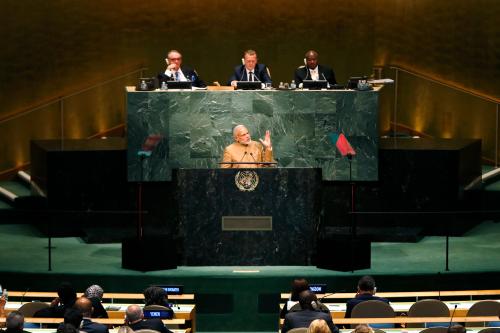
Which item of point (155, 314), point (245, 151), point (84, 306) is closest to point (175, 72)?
point (245, 151)

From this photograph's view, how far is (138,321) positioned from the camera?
38.6ft

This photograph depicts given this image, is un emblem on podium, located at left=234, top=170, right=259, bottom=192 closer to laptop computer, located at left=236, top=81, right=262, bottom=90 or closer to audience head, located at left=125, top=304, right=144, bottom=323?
laptop computer, located at left=236, top=81, right=262, bottom=90

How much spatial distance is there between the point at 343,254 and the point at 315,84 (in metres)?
2.71

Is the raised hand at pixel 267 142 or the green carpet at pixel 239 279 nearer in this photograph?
the green carpet at pixel 239 279

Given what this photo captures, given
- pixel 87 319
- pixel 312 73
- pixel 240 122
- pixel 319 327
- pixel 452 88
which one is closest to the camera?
pixel 319 327

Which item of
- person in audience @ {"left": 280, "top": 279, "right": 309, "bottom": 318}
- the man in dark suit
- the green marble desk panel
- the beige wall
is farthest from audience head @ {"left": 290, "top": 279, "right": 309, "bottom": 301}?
the beige wall

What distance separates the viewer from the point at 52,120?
2048 centimetres

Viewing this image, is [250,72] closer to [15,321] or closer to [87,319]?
[87,319]

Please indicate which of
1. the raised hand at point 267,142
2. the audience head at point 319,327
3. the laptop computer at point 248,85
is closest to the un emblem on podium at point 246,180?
the raised hand at point 267,142

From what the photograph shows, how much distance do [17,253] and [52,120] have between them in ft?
13.8

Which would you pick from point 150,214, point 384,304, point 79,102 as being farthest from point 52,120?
point 384,304

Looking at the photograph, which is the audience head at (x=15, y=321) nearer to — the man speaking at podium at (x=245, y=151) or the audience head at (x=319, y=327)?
the audience head at (x=319, y=327)

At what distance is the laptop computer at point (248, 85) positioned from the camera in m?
17.1

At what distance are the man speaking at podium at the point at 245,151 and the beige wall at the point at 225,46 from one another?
4999 mm
